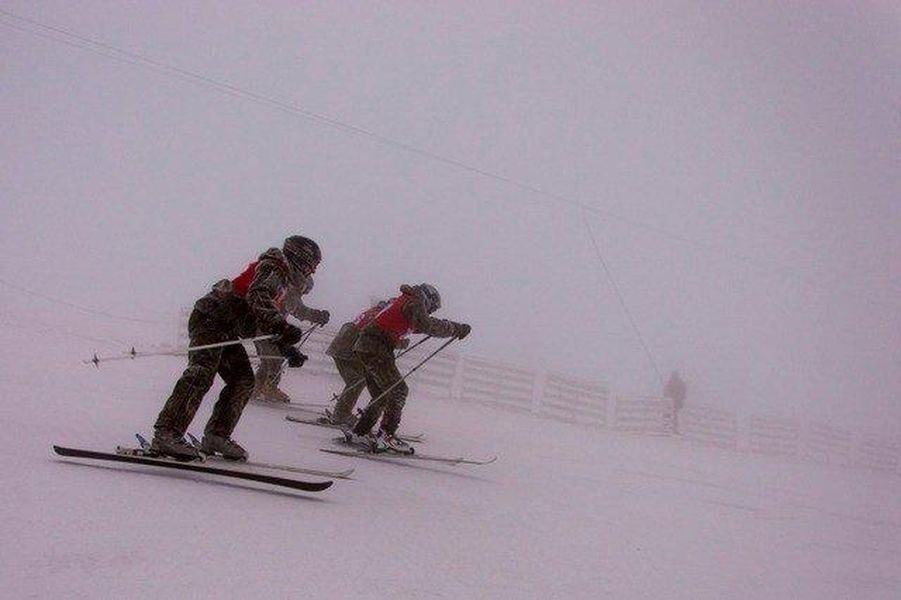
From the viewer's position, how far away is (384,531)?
318 cm

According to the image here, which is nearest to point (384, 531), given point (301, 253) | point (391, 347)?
point (301, 253)

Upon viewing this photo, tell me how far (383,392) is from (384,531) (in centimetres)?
309

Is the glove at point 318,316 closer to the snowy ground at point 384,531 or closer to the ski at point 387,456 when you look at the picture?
the snowy ground at point 384,531

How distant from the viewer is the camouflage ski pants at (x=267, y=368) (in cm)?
862

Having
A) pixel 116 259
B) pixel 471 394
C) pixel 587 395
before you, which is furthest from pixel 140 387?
pixel 116 259

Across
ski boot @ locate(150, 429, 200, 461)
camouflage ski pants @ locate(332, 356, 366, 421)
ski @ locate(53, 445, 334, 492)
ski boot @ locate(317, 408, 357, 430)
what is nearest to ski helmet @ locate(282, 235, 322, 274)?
ski boot @ locate(150, 429, 200, 461)

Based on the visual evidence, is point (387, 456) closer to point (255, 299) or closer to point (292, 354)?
point (292, 354)

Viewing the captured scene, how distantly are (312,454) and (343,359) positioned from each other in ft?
8.51

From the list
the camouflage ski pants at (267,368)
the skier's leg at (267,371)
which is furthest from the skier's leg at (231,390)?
the skier's leg at (267,371)

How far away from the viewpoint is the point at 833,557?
4461 millimetres

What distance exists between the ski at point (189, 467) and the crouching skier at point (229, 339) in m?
0.16

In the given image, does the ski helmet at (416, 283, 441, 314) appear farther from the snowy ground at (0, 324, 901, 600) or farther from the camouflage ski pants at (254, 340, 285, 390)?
the camouflage ski pants at (254, 340, 285, 390)

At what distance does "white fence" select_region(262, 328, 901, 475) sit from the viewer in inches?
756

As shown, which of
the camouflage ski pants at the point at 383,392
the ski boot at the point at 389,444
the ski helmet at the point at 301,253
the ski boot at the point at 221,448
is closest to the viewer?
the ski boot at the point at 221,448
